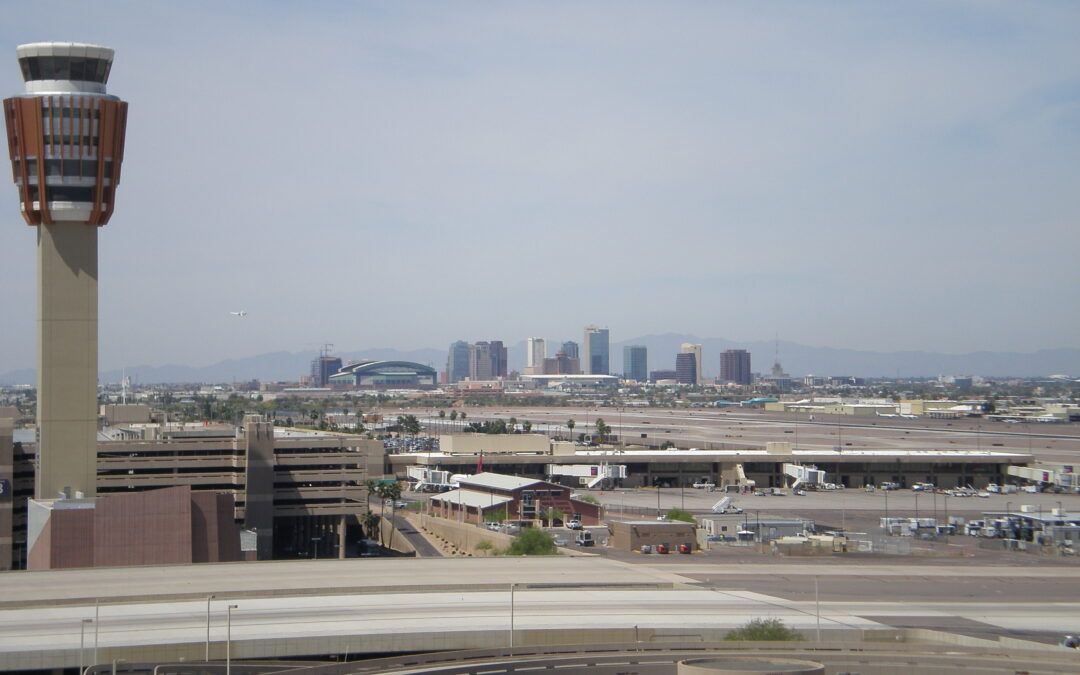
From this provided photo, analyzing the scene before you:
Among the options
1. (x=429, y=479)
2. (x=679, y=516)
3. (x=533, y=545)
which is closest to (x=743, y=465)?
Result: (x=429, y=479)

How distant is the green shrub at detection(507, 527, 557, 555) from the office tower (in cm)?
2028

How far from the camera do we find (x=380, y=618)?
38.8m

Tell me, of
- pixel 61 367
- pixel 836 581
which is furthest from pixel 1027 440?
pixel 61 367

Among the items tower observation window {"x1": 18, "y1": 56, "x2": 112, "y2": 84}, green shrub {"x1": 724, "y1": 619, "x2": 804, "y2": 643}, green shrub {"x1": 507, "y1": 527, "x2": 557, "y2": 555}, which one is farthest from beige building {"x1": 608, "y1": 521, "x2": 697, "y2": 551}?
tower observation window {"x1": 18, "y1": 56, "x2": 112, "y2": 84}

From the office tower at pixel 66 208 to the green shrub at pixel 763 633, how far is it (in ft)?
118

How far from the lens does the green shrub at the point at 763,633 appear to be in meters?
34.9

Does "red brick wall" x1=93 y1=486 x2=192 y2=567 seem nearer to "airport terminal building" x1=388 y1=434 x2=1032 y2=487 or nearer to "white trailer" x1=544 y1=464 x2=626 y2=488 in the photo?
"airport terminal building" x1=388 y1=434 x2=1032 y2=487

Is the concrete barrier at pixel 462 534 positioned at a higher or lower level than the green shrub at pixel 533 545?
lower

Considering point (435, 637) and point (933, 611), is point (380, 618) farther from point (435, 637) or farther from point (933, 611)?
point (933, 611)

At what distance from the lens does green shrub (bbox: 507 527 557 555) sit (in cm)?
5775

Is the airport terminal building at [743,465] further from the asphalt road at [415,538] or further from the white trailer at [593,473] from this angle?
the asphalt road at [415,538]

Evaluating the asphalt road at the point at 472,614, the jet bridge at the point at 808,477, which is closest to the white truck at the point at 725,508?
the jet bridge at the point at 808,477

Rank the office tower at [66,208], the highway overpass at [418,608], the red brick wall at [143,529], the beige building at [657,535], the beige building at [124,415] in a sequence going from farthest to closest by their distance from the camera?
the beige building at [124,415] < the office tower at [66,208] < the beige building at [657,535] < the red brick wall at [143,529] < the highway overpass at [418,608]

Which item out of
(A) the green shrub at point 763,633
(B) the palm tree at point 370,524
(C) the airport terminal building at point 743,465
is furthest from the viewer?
(C) the airport terminal building at point 743,465
